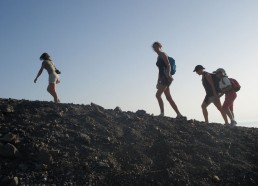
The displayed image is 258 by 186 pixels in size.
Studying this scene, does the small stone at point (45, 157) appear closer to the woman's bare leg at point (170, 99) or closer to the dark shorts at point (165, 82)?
the dark shorts at point (165, 82)

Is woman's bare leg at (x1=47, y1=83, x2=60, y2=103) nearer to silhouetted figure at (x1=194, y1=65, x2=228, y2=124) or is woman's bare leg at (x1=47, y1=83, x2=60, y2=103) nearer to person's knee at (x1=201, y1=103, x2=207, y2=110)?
silhouetted figure at (x1=194, y1=65, x2=228, y2=124)

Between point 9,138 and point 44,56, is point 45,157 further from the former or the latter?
point 44,56

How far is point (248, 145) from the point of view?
9.91 m

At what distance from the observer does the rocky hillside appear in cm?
668

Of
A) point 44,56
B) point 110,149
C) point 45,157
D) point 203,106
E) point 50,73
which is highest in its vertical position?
point 44,56

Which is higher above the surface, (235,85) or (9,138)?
(235,85)

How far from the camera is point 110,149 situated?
7734 millimetres

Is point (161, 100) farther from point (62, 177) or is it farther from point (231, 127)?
point (62, 177)

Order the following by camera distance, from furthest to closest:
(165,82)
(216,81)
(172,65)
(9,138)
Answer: (216,81), (172,65), (165,82), (9,138)

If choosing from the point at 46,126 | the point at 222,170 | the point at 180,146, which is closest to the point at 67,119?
the point at 46,126

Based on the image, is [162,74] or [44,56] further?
[44,56]

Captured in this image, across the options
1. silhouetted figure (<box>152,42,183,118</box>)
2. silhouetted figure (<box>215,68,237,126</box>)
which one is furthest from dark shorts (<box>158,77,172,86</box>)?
silhouetted figure (<box>215,68,237,126</box>)

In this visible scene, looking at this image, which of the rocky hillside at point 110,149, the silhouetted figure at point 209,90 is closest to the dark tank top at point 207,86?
the silhouetted figure at point 209,90

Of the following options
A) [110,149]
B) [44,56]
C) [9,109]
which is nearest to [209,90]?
[110,149]
